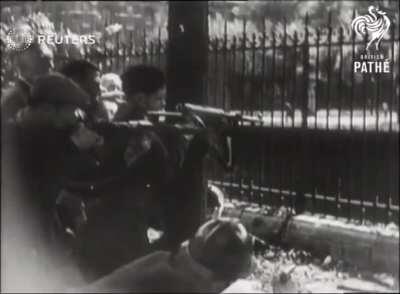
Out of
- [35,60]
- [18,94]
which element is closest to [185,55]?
[35,60]

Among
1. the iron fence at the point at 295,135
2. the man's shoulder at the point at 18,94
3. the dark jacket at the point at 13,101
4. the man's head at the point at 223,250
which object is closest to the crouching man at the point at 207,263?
the man's head at the point at 223,250

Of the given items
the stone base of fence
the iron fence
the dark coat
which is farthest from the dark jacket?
the stone base of fence

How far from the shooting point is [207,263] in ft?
6.75

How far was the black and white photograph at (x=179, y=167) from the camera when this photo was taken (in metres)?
2.62

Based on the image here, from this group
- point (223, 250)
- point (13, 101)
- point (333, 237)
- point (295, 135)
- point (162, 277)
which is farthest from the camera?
point (295, 135)

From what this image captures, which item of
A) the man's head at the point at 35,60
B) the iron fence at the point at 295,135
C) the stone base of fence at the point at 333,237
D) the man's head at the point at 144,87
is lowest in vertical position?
the stone base of fence at the point at 333,237

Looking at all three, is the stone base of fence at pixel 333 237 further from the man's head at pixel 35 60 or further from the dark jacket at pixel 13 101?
the dark jacket at pixel 13 101

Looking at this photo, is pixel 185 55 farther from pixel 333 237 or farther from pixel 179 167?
pixel 333 237

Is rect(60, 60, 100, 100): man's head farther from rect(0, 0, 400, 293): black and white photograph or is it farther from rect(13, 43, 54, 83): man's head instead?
rect(13, 43, 54, 83): man's head

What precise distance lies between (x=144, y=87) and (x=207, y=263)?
1868mm

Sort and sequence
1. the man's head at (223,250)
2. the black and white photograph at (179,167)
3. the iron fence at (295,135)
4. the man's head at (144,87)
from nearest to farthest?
the man's head at (223,250) < the black and white photograph at (179,167) < the man's head at (144,87) < the iron fence at (295,135)

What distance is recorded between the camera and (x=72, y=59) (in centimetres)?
381

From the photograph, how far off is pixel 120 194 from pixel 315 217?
2.81 m

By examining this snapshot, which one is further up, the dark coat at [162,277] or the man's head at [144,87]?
the man's head at [144,87]
